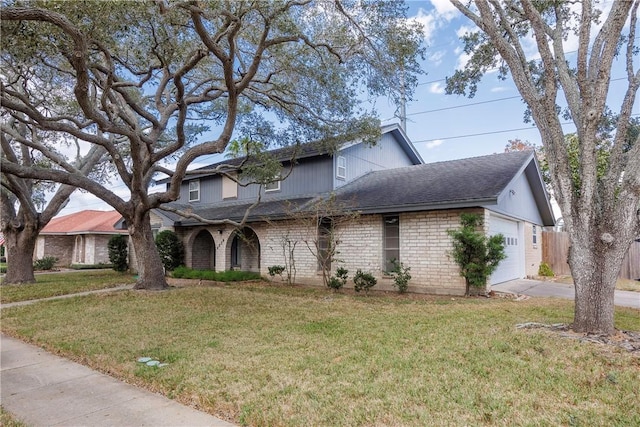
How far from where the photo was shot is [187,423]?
348 cm

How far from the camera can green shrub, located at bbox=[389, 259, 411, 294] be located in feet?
38.1

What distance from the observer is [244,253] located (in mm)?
18031

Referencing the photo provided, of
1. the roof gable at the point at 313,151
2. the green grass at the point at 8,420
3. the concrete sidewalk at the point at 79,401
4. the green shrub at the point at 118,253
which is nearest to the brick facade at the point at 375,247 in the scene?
the roof gable at the point at 313,151

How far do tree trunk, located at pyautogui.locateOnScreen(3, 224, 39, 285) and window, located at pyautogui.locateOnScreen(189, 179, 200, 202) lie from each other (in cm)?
748

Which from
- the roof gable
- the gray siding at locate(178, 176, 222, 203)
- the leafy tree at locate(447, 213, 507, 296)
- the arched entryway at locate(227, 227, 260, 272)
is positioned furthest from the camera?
the gray siding at locate(178, 176, 222, 203)

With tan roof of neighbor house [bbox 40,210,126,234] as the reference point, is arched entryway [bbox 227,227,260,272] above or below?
below

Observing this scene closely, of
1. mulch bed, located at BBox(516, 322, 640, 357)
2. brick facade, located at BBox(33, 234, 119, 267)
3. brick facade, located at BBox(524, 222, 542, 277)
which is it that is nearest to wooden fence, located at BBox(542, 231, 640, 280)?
brick facade, located at BBox(524, 222, 542, 277)

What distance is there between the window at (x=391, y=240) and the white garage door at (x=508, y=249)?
2912mm

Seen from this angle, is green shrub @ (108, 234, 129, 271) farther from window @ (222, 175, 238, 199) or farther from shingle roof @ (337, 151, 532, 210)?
shingle roof @ (337, 151, 532, 210)

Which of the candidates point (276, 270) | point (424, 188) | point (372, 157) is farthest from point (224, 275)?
point (424, 188)

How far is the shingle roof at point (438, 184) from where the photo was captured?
1108 centimetres

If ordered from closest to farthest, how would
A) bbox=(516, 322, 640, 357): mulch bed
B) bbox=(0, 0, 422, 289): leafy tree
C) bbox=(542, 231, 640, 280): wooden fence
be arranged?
bbox=(516, 322, 640, 357): mulch bed
bbox=(0, 0, 422, 289): leafy tree
bbox=(542, 231, 640, 280): wooden fence

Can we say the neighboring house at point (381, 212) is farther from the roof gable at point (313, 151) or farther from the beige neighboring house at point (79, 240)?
the beige neighboring house at point (79, 240)

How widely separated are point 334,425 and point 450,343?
116 inches
